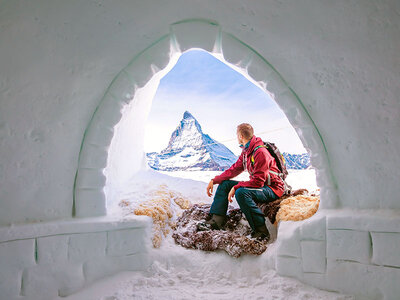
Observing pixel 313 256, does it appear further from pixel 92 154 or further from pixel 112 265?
pixel 92 154

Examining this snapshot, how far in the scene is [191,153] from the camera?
604 cm

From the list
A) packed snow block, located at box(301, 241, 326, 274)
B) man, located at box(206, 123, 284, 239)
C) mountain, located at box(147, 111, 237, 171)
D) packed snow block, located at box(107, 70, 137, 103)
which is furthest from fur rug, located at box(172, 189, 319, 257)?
mountain, located at box(147, 111, 237, 171)

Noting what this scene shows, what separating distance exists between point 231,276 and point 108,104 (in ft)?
5.80

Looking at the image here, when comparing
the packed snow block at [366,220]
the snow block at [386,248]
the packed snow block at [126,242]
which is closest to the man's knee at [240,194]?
the packed snow block at [366,220]

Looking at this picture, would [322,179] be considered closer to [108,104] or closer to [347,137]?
[347,137]

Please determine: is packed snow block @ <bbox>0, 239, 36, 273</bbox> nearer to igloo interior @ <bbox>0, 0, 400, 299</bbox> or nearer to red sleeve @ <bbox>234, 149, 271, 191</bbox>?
igloo interior @ <bbox>0, 0, 400, 299</bbox>

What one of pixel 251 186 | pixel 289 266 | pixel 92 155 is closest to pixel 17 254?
pixel 92 155

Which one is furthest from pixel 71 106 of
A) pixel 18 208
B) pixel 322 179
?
pixel 322 179

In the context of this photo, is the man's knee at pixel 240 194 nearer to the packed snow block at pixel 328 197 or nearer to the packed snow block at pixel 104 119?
the packed snow block at pixel 328 197

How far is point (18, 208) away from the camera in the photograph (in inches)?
86.4

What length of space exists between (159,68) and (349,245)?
6.44 ft

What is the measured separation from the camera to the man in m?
2.56

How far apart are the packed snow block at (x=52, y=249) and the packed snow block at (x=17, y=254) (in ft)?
0.16

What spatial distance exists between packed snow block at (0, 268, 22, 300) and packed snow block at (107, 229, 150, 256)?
65cm
